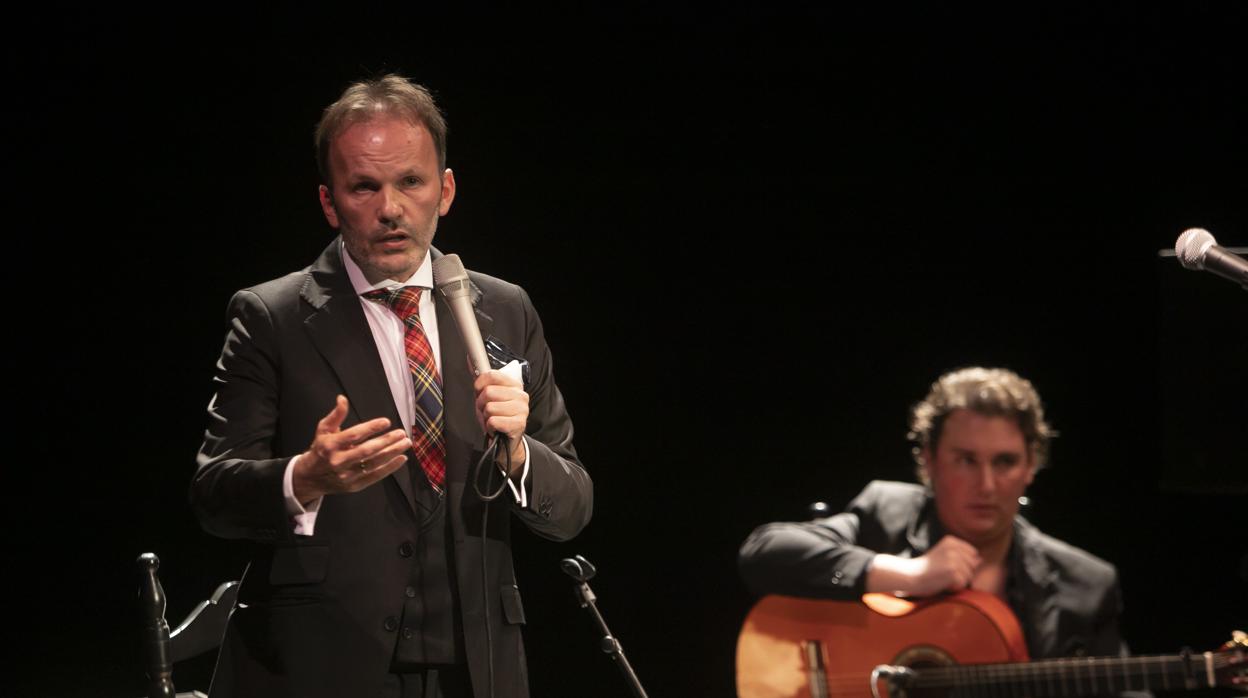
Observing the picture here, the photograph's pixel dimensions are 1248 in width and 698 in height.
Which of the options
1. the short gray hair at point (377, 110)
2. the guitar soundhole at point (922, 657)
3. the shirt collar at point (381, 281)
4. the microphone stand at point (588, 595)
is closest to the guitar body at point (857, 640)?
the guitar soundhole at point (922, 657)

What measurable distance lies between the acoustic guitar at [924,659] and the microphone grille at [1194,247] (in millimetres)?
773

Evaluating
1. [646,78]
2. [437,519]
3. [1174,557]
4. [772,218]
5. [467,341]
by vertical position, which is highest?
[646,78]

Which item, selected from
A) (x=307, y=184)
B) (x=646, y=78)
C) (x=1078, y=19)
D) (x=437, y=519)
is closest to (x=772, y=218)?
(x=646, y=78)

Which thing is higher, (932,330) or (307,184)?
(307,184)

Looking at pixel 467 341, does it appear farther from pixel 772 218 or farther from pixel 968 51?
pixel 968 51

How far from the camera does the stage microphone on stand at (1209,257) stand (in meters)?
2.20

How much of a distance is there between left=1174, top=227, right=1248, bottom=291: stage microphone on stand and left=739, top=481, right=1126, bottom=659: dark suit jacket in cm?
68

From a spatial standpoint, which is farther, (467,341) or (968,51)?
(968,51)

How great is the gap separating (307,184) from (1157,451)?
8.09ft

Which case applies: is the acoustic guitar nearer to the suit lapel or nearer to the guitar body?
the guitar body

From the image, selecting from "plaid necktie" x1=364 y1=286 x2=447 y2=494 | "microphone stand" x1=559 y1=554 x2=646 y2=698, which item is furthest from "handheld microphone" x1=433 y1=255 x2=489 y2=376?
"microphone stand" x1=559 y1=554 x2=646 y2=698

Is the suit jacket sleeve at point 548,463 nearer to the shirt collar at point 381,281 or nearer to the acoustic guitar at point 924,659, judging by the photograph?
the shirt collar at point 381,281

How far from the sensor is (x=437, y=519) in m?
2.25

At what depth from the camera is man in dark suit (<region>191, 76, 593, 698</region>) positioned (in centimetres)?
A: 217
